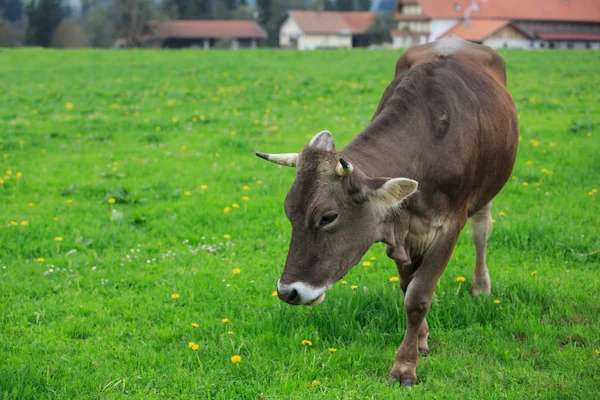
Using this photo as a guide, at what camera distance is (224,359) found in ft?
16.4

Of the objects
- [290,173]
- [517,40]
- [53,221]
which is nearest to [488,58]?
[290,173]

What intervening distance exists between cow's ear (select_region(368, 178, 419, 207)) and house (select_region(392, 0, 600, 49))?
75.0 metres

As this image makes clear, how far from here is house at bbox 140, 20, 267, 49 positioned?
83062 millimetres

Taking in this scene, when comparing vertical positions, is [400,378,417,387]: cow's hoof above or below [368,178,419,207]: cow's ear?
below

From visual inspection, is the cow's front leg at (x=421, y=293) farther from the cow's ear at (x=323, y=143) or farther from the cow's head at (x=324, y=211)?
the cow's ear at (x=323, y=143)

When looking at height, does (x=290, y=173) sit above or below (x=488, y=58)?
below

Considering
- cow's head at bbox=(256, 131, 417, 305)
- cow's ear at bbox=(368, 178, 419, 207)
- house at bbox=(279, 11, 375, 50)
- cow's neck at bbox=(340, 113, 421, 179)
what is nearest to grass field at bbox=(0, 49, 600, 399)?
cow's head at bbox=(256, 131, 417, 305)

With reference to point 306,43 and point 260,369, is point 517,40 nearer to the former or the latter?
point 306,43

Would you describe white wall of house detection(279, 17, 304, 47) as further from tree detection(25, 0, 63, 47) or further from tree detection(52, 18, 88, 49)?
tree detection(25, 0, 63, 47)

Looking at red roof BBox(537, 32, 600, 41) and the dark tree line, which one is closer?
the dark tree line

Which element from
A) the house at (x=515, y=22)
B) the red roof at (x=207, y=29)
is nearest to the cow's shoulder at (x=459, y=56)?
the house at (x=515, y=22)

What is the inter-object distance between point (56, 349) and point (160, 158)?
7.30 m

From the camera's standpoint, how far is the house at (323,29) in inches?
3976

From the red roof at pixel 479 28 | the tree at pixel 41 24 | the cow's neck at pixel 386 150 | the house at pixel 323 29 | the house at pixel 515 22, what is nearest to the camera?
the cow's neck at pixel 386 150
